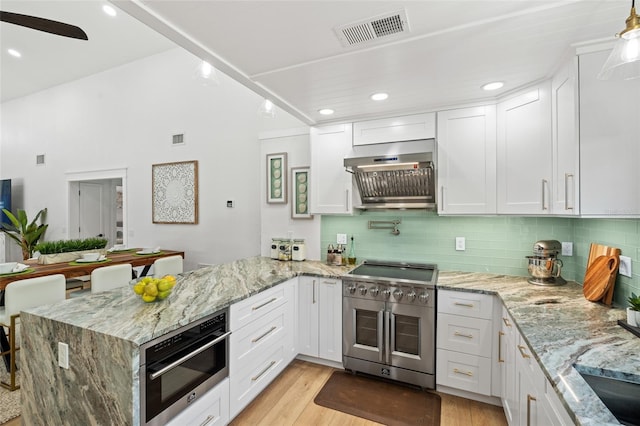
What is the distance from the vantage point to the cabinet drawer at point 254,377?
1968 millimetres

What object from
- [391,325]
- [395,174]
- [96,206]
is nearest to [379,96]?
[395,174]

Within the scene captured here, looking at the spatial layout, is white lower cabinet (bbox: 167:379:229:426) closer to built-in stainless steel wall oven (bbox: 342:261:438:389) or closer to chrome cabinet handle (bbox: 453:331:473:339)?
built-in stainless steel wall oven (bbox: 342:261:438:389)

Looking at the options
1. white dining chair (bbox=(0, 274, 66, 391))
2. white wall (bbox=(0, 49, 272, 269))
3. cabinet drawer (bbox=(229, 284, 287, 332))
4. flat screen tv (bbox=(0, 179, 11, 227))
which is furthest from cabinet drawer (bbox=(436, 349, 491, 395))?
flat screen tv (bbox=(0, 179, 11, 227))

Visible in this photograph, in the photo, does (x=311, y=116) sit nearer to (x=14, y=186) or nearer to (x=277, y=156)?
(x=277, y=156)

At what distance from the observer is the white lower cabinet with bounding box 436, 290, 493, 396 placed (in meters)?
2.20

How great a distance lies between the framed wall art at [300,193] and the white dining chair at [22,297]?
7.45 feet

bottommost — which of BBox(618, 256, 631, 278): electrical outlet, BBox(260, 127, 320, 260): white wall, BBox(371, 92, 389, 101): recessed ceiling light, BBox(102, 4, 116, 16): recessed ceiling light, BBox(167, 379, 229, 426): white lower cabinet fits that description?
BBox(167, 379, 229, 426): white lower cabinet

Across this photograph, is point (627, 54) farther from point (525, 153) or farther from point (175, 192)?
point (175, 192)

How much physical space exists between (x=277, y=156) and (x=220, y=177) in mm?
1226

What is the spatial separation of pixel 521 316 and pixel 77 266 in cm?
432

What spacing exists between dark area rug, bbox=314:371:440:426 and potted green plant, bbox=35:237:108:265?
11.9 ft

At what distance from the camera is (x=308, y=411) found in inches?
86.4

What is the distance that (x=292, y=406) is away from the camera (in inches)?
88.7


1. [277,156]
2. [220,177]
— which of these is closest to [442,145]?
[277,156]
